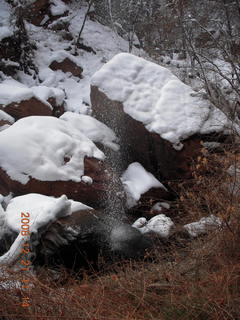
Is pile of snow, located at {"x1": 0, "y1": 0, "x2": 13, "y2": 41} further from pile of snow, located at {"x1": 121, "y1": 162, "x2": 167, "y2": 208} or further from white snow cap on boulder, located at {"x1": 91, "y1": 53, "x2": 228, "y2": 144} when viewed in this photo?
pile of snow, located at {"x1": 121, "y1": 162, "x2": 167, "y2": 208}

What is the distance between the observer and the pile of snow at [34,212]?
3.43 m

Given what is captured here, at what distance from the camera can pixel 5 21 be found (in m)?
11.2

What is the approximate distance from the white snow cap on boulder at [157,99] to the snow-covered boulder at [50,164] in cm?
127

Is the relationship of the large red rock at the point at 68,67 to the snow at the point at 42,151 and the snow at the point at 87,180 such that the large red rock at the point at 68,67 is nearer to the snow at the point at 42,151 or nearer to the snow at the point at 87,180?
the snow at the point at 42,151

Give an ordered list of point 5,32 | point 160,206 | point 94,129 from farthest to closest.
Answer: point 5,32
point 94,129
point 160,206

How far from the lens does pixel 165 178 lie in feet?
21.6

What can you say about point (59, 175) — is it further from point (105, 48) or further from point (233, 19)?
point (233, 19)

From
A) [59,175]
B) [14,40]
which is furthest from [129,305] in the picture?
[14,40]

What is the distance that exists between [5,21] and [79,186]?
25.8ft

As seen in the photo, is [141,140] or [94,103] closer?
[141,140]

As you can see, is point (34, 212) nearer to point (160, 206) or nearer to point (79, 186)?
point (79, 186)

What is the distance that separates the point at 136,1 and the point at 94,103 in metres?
7.81

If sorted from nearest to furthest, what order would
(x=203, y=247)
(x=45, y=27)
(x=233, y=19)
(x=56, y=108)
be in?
(x=203, y=247) → (x=56, y=108) → (x=45, y=27) → (x=233, y=19)
